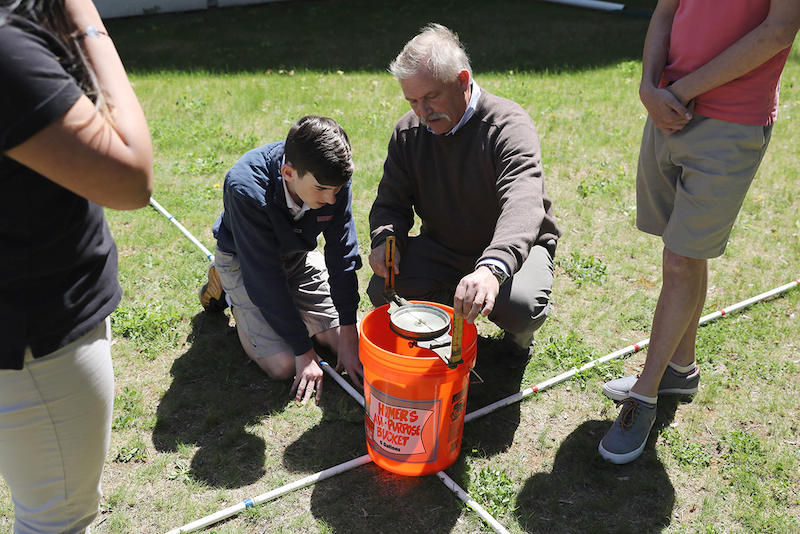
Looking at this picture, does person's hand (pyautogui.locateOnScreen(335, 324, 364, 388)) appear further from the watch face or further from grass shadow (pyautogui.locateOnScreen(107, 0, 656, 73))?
grass shadow (pyautogui.locateOnScreen(107, 0, 656, 73))

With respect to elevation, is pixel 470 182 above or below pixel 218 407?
above

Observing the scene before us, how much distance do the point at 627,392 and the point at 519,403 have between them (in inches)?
18.5

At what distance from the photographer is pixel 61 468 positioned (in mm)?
1403

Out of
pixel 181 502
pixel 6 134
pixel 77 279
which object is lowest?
pixel 181 502

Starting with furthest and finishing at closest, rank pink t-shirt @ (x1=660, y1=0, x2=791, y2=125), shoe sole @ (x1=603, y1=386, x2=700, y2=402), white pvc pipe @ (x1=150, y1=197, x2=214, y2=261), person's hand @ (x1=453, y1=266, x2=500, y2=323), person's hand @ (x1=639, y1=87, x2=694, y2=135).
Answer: white pvc pipe @ (x1=150, y1=197, x2=214, y2=261) < shoe sole @ (x1=603, y1=386, x2=700, y2=402) < person's hand @ (x1=639, y1=87, x2=694, y2=135) < pink t-shirt @ (x1=660, y1=0, x2=791, y2=125) < person's hand @ (x1=453, y1=266, x2=500, y2=323)

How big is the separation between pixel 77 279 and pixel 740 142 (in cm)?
212

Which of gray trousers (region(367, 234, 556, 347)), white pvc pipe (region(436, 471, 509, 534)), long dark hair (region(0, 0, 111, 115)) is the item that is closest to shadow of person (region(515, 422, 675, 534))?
white pvc pipe (region(436, 471, 509, 534))

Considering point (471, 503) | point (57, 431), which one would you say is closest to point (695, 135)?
point (471, 503)

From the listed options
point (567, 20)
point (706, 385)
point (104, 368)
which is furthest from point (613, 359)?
point (567, 20)

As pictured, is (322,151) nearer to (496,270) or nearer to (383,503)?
(496,270)

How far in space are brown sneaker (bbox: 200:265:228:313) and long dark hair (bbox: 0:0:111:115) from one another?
6.99ft

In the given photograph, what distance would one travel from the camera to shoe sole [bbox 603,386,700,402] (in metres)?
2.74

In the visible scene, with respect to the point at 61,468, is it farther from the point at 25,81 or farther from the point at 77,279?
the point at 25,81

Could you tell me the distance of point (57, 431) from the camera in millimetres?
1358
